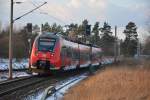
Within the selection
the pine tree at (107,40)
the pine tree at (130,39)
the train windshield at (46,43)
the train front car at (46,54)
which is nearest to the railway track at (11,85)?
the train front car at (46,54)

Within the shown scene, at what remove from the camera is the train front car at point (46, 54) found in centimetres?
3866

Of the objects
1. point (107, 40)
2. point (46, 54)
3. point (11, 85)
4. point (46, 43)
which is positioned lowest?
point (11, 85)

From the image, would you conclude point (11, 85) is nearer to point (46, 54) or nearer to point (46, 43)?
point (46, 54)

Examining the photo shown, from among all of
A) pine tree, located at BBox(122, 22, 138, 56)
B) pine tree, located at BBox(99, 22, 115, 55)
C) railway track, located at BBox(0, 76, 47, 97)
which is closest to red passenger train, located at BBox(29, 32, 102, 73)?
railway track, located at BBox(0, 76, 47, 97)

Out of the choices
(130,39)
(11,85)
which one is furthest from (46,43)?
(130,39)

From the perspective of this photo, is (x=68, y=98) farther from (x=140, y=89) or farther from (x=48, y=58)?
(x=48, y=58)

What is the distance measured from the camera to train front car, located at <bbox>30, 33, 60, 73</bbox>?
38656 mm

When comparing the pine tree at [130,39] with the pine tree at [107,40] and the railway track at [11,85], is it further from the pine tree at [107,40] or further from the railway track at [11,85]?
the railway track at [11,85]

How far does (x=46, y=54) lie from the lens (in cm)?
3897

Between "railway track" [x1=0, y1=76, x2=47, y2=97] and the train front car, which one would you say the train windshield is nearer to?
the train front car

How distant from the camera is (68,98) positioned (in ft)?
68.8

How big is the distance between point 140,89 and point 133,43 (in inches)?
5671

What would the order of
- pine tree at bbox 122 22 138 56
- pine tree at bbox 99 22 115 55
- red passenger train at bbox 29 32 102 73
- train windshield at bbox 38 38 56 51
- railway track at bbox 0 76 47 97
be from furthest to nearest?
pine tree at bbox 122 22 138 56 < pine tree at bbox 99 22 115 55 < train windshield at bbox 38 38 56 51 < red passenger train at bbox 29 32 102 73 < railway track at bbox 0 76 47 97

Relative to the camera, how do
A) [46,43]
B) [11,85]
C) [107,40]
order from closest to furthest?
[11,85] < [46,43] < [107,40]
